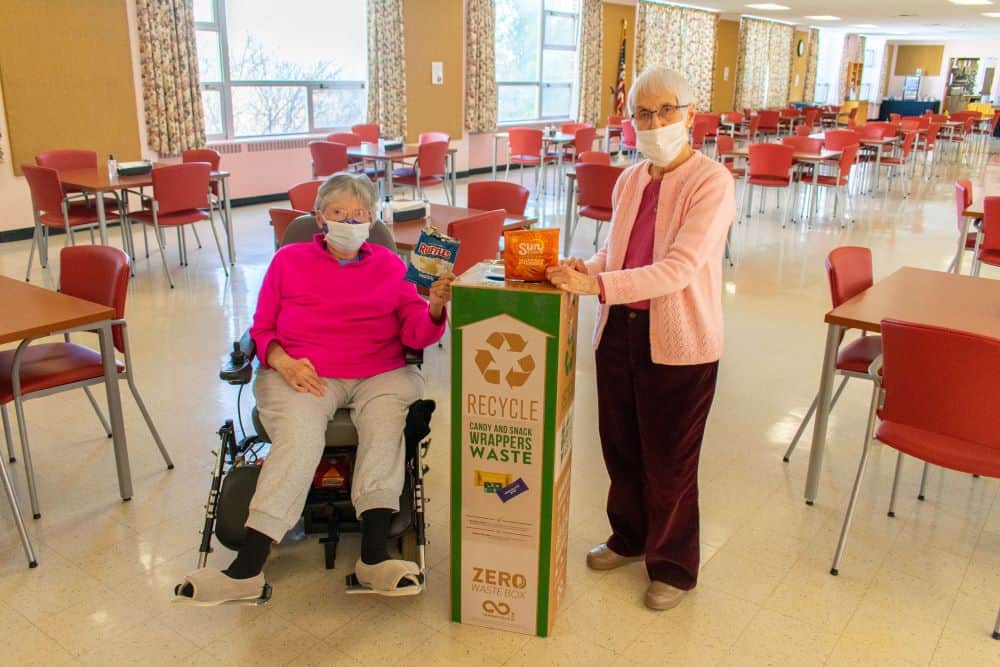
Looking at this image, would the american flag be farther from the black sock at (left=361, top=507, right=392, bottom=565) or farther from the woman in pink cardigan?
the black sock at (left=361, top=507, right=392, bottom=565)

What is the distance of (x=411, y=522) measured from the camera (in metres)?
2.28

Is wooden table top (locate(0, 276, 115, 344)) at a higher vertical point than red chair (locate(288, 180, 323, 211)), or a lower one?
lower

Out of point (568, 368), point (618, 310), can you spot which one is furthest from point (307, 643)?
point (618, 310)

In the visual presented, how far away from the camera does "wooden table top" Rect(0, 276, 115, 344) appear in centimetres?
232

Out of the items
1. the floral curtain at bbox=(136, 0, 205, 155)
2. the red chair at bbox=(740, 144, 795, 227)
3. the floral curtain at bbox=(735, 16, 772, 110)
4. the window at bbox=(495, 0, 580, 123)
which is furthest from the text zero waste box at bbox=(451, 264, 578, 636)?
the floral curtain at bbox=(735, 16, 772, 110)

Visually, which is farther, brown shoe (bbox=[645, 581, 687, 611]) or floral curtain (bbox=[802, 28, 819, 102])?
floral curtain (bbox=[802, 28, 819, 102])

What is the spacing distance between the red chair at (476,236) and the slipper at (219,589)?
1.85 metres

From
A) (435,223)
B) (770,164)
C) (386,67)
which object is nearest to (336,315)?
(435,223)

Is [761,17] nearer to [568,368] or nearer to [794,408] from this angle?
[794,408]

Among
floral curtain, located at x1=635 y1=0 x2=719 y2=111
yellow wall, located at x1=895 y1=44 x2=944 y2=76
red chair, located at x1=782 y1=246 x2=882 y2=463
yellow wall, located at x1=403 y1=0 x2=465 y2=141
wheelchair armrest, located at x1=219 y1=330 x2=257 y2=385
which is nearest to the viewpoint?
wheelchair armrest, located at x1=219 y1=330 x2=257 y2=385

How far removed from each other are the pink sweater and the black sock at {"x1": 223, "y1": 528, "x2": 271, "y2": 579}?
0.52 meters

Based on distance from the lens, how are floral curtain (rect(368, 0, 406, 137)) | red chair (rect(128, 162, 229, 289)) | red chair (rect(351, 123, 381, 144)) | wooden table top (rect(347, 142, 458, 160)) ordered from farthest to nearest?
floral curtain (rect(368, 0, 406, 137))
red chair (rect(351, 123, 381, 144))
wooden table top (rect(347, 142, 458, 160))
red chair (rect(128, 162, 229, 289))

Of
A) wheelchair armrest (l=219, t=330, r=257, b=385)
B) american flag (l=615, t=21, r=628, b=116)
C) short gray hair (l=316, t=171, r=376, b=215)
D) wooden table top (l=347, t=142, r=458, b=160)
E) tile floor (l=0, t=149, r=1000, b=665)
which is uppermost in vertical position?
american flag (l=615, t=21, r=628, b=116)

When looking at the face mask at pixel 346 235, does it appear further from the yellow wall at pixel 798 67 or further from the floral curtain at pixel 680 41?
the yellow wall at pixel 798 67
